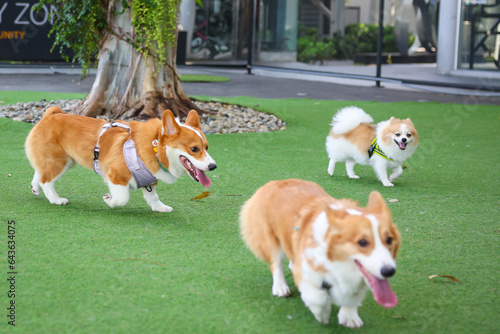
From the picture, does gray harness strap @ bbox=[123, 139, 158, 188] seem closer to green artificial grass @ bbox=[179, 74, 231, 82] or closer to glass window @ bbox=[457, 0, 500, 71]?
green artificial grass @ bbox=[179, 74, 231, 82]

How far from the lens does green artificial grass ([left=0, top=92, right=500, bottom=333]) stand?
2.48 metres

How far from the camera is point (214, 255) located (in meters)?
3.21

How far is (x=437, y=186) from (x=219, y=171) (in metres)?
1.86

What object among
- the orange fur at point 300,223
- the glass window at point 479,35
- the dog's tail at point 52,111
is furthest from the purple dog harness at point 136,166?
the glass window at point 479,35

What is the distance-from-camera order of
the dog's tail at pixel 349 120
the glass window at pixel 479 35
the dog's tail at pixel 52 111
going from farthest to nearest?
the glass window at pixel 479 35 → the dog's tail at pixel 349 120 → the dog's tail at pixel 52 111

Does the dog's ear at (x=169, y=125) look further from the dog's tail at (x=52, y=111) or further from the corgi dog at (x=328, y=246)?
the corgi dog at (x=328, y=246)

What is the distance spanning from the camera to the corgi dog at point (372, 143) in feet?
16.1

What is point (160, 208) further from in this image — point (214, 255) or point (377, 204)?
point (377, 204)

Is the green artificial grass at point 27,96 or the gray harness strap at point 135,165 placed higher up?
the green artificial grass at point 27,96

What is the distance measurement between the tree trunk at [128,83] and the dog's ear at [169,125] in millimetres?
3286

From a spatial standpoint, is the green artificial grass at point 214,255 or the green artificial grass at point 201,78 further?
the green artificial grass at point 201,78

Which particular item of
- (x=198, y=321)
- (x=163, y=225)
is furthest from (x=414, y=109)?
(x=198, y=321)

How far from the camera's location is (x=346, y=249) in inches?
84.2

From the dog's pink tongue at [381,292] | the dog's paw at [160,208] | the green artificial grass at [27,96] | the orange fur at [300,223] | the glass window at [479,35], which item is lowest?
the dog's paw at [160,208]
